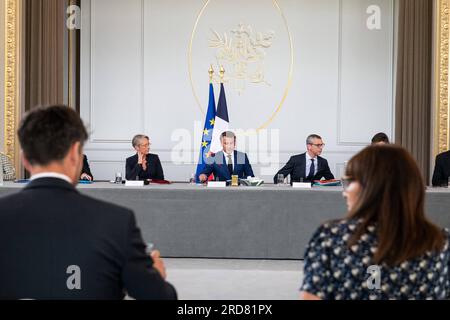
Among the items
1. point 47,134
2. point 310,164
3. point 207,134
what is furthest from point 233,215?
point 47,134

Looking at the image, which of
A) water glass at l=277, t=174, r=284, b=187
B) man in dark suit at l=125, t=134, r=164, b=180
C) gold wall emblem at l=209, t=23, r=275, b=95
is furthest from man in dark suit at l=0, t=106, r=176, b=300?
gold wall emblem at l=209, t=23, r=275, b=95

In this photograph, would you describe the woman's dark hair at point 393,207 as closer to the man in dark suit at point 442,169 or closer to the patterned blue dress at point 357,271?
the patterned blue dress at point 357,271

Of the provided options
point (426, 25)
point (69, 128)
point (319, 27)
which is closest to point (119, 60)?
point (319, 27)

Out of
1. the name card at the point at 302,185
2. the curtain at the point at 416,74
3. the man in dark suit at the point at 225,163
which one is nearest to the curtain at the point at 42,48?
the man in dark suit at the point at 225,163

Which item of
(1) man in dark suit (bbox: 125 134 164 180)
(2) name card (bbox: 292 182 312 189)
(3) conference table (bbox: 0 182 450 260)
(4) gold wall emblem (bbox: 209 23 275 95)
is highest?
(4) gold wall emblem (bbox: 209 23 275 95)

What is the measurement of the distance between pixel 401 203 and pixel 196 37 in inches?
322

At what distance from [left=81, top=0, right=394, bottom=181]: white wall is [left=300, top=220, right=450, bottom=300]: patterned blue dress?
308 inches

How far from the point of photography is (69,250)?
174 cm

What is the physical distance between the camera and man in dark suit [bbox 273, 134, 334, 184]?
24.4 ft

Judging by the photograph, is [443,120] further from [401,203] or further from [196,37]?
[401,203]

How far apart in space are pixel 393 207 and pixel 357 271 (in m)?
0.18

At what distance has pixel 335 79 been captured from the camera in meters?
9.57

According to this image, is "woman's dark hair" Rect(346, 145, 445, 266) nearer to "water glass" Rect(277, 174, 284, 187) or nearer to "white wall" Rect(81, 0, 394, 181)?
"water glass" Rect(277, 174, 284, 187)

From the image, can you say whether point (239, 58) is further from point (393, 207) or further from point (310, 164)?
point (393, 207)
